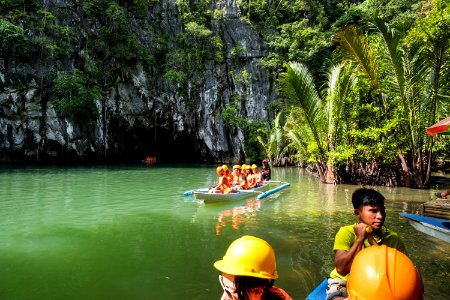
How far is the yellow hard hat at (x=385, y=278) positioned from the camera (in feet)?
4.39

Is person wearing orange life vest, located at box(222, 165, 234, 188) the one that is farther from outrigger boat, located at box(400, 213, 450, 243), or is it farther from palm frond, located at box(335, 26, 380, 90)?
palm frond, located at box(335, 26, 380, 90)

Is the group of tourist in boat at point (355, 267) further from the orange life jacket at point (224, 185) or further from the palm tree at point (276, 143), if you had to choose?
the palm tree at point (276, 143)

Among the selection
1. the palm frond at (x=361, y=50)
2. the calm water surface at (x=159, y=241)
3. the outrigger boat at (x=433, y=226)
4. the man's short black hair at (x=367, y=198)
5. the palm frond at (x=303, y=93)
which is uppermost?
the palm frond at (x=361, y=50)

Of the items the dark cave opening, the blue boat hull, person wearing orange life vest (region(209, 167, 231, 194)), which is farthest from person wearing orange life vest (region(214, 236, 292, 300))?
the dark cave opening

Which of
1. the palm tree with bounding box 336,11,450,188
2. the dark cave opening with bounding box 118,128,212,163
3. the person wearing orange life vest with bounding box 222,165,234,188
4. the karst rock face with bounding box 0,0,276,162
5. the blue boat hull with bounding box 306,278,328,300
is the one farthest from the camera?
the dark cave opening with bounding box 118,128,212,163

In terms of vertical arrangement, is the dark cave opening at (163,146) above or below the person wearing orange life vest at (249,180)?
above

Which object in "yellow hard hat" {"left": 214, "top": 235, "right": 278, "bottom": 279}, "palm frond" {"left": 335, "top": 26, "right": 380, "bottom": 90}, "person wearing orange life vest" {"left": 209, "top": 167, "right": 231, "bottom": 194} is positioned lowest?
"person wearing orange life vest" {"left": 209, "top": 167, "right": 231, "bottom": 194}

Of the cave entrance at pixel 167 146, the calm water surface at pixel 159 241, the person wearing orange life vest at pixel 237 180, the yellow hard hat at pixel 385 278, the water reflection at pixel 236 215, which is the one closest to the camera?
the yellow hard hat at pixel 385 278

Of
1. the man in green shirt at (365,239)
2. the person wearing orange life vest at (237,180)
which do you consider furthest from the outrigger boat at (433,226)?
the person wearing orange life vest at (237,180)

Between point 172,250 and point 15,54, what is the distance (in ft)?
80.7

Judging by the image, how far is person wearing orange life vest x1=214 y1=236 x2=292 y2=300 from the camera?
1.75 metres

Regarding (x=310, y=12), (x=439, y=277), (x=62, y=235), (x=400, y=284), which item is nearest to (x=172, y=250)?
(x=62, y=235)

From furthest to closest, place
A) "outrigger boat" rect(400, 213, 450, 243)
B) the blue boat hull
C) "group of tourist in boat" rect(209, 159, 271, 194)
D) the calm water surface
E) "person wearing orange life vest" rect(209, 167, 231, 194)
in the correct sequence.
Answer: "group of tourist in boat" rect(209, 159, 271, 194)
"person wearing orange life vest" rect(209, 167, 231, 194)
"outrigger boat" rect(400, 213, 450, 243)
the calm water surface
the blue boat hull

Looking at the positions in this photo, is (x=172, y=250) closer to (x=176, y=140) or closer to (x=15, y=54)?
(x=15, y=54)
